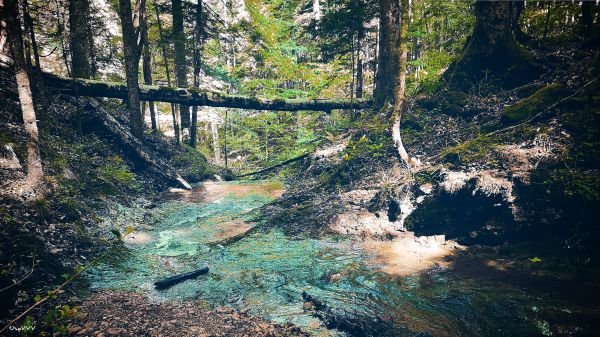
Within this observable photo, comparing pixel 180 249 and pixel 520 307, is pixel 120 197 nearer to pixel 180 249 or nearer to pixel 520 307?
pixel 180 249

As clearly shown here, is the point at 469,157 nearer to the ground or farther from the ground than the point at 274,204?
farther from the ground

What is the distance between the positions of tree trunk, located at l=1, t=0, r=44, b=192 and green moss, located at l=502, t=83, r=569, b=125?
12.6 metres

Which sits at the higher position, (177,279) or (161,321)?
(161,321)

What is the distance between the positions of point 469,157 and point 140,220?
10.3 m

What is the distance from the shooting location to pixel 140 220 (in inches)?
385

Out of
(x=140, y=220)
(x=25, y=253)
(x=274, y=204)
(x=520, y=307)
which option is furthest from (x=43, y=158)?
(x=520, y=307)

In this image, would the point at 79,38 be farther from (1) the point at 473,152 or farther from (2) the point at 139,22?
(1) the point at 473,152

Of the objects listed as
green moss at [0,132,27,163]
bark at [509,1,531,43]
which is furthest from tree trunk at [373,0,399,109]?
green moss at [0,132,27,163]

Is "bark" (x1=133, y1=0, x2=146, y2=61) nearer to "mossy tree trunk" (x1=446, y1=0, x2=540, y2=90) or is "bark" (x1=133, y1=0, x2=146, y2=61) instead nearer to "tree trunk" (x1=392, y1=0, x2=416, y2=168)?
"tree trunk" (x1=392, y1=0, x2=416, y2=168)

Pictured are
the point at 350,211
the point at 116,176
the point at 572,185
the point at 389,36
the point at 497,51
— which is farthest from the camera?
the point at 389,36

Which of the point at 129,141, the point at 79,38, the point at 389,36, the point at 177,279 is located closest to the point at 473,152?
the point at 389,36

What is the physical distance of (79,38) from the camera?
13.7 metres

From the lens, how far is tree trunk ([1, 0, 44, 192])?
21.4 ft

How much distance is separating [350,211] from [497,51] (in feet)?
25.5
